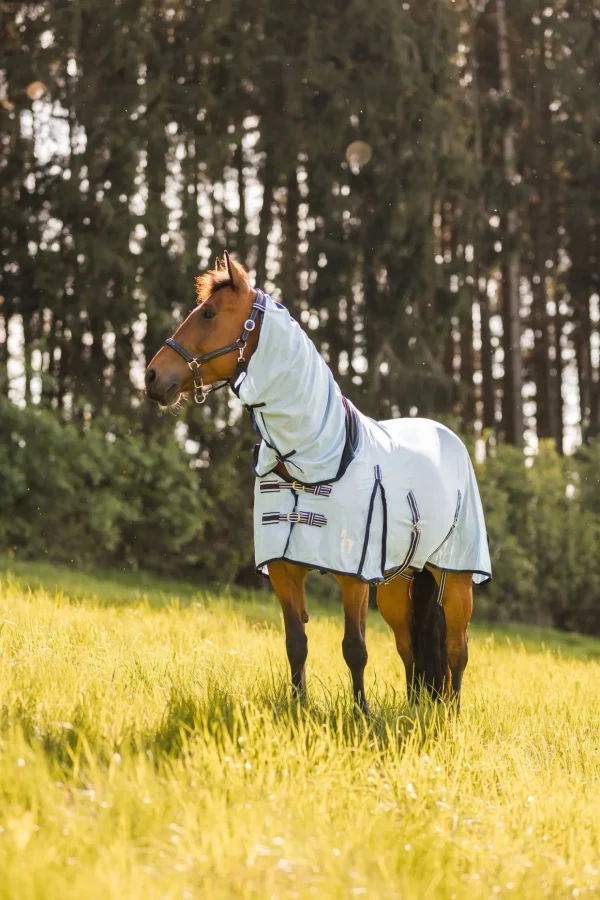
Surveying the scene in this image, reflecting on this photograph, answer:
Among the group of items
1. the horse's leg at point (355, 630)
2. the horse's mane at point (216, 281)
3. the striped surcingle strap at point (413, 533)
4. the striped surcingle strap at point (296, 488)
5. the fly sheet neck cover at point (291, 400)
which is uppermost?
the horse's mane at point (216, 281)

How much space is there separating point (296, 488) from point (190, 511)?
10195 mm

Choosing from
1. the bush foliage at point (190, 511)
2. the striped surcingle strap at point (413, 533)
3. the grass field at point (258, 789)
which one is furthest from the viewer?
the bush foliage at point (190, 511)

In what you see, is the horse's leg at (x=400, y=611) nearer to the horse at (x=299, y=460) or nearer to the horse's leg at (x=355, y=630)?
the horse at (x=299, y=460)

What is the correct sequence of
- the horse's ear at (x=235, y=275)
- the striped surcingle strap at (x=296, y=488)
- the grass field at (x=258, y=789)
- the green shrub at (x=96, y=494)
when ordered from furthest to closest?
1. the green shrub at (x=96, y=494)
2. the striped surcingle strap at (x=296, y=488)
3. the horse's ear at (x=235, y=275)
4. the grass field at (x=258, y=789)

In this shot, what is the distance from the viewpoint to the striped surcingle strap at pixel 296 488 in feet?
16.3

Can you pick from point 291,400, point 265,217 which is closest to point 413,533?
point 291,400

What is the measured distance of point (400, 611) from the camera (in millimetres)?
6285

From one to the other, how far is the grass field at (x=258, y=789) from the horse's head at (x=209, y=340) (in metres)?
1.44

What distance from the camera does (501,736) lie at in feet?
17.2

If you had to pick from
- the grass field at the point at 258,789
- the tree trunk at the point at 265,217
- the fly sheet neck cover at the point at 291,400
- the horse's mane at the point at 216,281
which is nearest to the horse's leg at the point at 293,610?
the grass field at the point at 258,789

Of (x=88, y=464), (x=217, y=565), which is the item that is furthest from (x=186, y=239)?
(x=217, y=565)

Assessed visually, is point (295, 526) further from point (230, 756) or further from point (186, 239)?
point (186, 239)

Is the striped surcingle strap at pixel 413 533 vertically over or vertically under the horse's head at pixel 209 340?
under

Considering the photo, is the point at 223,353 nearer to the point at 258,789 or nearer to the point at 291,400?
the point at 291,400
